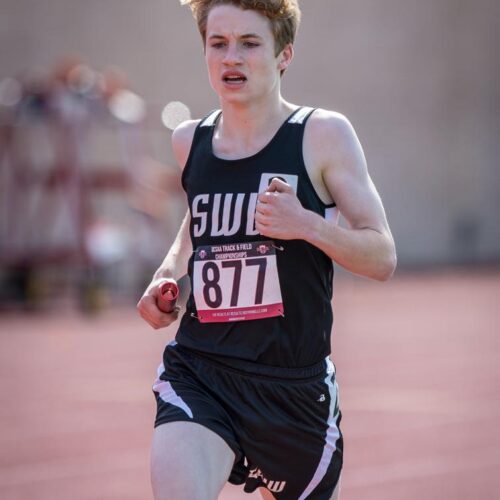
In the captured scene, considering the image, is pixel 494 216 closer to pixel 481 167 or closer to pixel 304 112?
pixel 481 167

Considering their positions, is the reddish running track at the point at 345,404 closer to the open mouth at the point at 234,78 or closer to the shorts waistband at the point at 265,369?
the shorts waistband at the point at 265,369

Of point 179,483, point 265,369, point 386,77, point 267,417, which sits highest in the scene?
point 386,77

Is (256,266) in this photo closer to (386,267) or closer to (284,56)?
(386,267)

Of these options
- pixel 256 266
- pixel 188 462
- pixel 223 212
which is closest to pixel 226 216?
pixel 223 212

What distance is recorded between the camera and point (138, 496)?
6.42 meters

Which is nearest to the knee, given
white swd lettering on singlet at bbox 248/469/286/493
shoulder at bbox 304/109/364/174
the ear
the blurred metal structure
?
white swd lettering on singlet at bbox 248/469/286/493

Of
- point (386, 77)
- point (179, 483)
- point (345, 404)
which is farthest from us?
point (386, 77)

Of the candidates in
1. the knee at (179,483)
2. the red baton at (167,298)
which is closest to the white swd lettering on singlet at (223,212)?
the red baton at (167,298)

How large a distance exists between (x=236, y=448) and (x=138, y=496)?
2959 millimetres

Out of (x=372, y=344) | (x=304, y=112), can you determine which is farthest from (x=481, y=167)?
(x=304, y=112)

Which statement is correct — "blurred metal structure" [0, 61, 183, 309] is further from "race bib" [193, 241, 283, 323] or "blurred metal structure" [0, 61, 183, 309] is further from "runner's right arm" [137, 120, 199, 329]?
"race bib" [193, 241, 283, 323]

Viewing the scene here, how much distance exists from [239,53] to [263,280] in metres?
0.66

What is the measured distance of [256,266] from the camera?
3.63m

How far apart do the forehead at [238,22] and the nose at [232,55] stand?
1.6 inches
